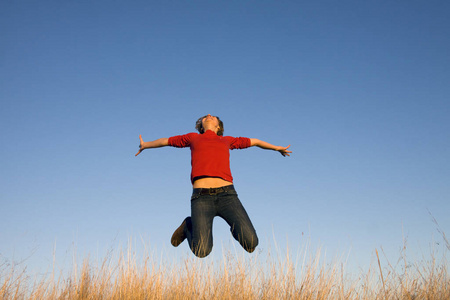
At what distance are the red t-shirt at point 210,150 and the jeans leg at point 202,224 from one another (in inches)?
16.5

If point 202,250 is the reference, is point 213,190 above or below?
above

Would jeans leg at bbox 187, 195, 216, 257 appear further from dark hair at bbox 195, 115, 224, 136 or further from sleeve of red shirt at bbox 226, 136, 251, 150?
dark hair at bbox 195, 115, 224, 136

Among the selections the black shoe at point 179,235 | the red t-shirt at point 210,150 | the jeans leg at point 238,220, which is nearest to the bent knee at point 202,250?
the jeans leg at point 238,220

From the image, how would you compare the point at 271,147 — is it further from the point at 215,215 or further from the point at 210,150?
the point at 215,215

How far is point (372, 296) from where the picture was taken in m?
5.52

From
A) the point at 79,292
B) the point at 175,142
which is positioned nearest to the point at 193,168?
the point at 175,142

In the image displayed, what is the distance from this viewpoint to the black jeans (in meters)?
6.09

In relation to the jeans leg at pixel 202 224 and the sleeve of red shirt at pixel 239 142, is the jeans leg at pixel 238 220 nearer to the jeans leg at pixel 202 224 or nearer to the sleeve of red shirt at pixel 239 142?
the jeans leg at pixel 202 224

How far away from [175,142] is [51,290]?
2.86 meters

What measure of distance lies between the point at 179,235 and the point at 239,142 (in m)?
1.88

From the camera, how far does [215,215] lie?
20.7 feet

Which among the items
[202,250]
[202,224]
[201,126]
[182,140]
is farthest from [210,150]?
[202,250]

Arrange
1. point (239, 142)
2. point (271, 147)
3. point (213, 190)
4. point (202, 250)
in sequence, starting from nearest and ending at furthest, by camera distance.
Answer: point (202, 250) < point (213, 190) < point (239, 142) < point (271, 147)

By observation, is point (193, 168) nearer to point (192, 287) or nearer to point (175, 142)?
point (175, 142)
